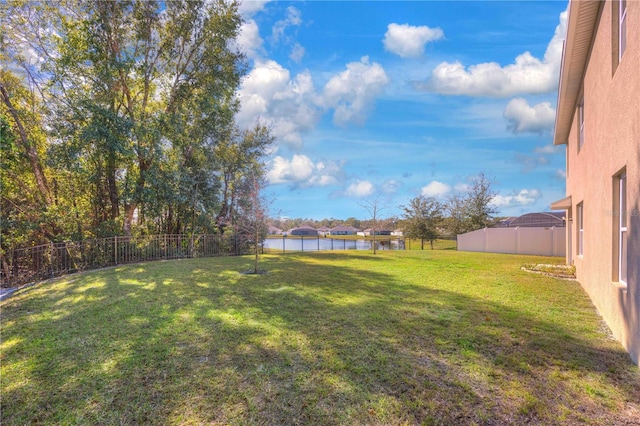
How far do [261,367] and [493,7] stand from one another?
1017 cm

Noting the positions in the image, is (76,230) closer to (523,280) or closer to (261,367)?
(261,367)

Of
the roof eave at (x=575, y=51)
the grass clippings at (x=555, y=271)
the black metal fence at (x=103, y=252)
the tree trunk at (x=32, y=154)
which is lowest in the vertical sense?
the grass clippings at (x=555, y=271)

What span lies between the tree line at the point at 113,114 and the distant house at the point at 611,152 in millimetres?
10504

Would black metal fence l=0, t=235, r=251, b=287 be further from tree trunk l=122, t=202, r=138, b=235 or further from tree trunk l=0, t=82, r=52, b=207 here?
tree trunk l=0, t=82, r=52, b=207

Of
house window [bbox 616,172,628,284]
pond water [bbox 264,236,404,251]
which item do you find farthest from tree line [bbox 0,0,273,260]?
house window [bbox 616,172,628,284]

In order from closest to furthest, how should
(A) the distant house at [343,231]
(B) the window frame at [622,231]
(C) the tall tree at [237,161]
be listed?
1. (B) the window frame at [622,231]
2. (C) the tall tree at [237,161]
3. (A) the distant house at [343,231]

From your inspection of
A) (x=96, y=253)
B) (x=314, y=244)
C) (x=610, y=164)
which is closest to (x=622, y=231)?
(x=610, y=164)

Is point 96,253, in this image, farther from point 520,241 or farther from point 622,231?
point 520,241

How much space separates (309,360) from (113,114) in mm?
11720

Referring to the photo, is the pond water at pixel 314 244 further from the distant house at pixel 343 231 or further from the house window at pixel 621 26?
the distant house at pixel 343 231

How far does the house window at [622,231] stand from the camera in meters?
4.43

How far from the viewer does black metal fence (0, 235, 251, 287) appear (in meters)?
8.20

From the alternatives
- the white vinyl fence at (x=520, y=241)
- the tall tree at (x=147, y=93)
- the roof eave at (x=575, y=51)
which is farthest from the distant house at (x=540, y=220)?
the tall tree at (x=147, y=93)

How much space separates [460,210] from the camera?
26547mm
